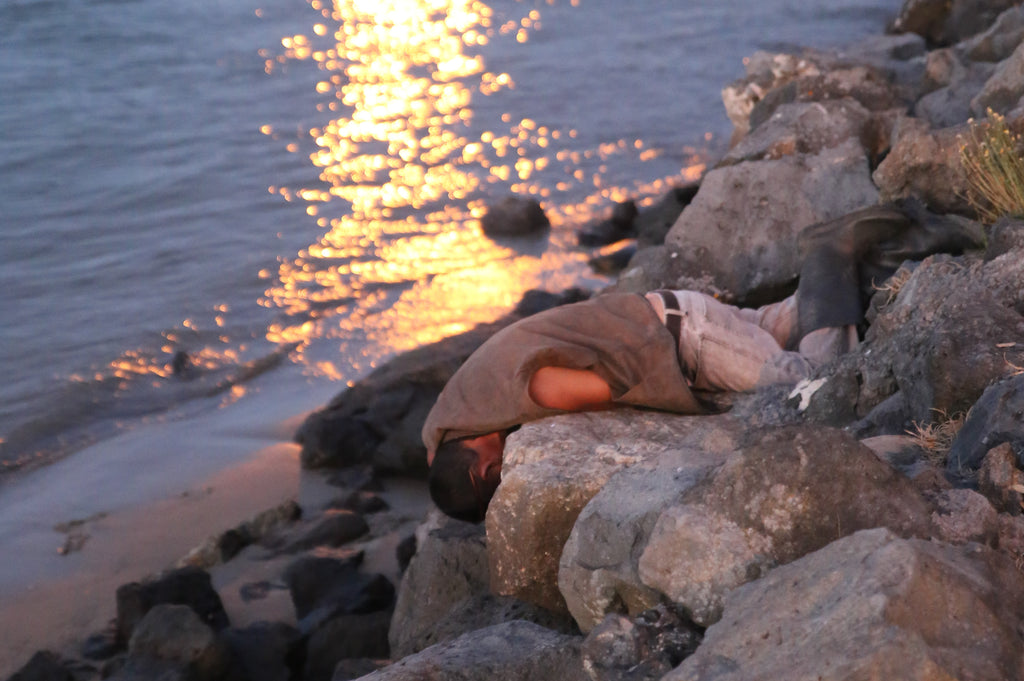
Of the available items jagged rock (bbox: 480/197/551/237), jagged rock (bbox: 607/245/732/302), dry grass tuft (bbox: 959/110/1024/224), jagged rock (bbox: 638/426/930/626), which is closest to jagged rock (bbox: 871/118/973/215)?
dry grass tuft (bbox: 959/110/1024/224)

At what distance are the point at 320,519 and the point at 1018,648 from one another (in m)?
4.25

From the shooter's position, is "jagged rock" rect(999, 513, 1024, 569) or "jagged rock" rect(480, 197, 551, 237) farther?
"jagged rock" rect(480, 197, 551, 237)

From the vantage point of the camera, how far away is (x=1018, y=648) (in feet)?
6.24

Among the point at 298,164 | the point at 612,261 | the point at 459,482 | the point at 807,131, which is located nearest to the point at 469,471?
the point at 459,482

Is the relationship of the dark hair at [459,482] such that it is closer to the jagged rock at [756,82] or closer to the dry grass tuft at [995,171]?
the dry grass tuft at [995,171]

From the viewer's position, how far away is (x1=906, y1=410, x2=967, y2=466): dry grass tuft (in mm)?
2807

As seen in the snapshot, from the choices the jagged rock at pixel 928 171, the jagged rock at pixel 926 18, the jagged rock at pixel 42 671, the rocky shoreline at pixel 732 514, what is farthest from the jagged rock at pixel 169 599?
the jagged rock at pixel 926 18

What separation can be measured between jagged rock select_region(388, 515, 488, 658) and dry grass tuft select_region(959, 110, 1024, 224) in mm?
2531

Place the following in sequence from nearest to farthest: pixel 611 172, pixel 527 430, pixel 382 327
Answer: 1. pixel 527 430
2. pixel 382 327
3. pixel 611 172

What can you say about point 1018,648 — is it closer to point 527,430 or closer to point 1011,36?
point 527,430

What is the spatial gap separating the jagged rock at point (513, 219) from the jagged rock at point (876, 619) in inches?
330

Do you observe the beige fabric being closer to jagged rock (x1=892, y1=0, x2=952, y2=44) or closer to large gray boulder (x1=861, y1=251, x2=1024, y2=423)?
large gray boulder (x1=861, y1=251, x2=1024, y2=423)

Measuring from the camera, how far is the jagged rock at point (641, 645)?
90.6 inches

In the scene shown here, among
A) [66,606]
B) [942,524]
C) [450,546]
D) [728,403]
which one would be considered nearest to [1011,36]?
[728,403]
